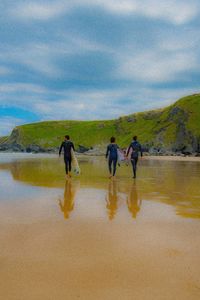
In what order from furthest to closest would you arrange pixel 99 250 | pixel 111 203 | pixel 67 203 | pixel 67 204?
pixel 111 203 → pixel 67 203 → pixel 67 204 → pixel 99 250

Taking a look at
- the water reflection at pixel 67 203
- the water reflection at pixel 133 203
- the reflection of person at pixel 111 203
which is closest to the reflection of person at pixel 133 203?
the water reflection at pixel 133 203

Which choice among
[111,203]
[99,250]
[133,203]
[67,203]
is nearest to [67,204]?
[67,203]

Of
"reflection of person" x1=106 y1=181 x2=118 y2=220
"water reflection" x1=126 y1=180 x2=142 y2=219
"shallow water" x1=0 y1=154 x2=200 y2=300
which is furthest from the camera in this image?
"water reflection" x1=126 y1=180 x2=142 y2=219

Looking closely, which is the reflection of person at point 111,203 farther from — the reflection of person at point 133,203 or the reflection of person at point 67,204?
the reflection of person at point 67,204

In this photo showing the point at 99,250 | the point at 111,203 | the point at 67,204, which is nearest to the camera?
the point at 99,250

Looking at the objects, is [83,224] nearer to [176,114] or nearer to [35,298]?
[35,298]

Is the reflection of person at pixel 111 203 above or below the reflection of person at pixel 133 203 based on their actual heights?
above

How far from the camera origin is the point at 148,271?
474 centimetres

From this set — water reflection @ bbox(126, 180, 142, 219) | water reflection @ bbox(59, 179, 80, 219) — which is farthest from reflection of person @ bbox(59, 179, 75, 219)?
water reflection @ bbox(126, 180, 142, 219)

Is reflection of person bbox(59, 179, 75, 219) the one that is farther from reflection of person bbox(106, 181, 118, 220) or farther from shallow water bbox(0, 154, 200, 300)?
reflection of person bbox(106, 181, 118, 220)

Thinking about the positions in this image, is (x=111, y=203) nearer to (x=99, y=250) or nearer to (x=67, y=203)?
(x=67, y=203)

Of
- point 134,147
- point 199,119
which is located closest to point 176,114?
point 199,119

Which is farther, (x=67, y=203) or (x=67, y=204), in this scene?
(x=67, y=203)

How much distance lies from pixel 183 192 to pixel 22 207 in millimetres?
6926
